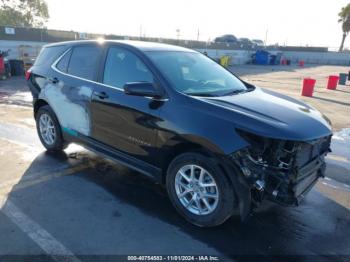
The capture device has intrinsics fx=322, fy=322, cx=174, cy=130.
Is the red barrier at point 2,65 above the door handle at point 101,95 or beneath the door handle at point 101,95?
beneath

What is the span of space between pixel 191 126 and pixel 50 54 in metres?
3.21

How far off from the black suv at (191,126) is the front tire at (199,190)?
1 centimetres

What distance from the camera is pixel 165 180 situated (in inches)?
144

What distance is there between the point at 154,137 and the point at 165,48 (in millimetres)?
1366

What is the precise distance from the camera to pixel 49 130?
5270 millimetres

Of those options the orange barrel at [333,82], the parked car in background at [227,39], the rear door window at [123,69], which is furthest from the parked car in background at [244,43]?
the rear door window at [123,69]

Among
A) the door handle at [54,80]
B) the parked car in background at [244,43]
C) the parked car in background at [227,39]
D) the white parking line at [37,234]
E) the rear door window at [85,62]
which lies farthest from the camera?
the parked car in background at [227,39]

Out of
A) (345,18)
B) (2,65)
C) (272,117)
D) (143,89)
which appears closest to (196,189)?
(272,117)

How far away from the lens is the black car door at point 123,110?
3.62 m

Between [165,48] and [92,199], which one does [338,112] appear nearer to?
[165,48]

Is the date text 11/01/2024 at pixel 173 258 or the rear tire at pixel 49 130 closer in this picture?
the date text 11/01/2024 at pixel 173 258

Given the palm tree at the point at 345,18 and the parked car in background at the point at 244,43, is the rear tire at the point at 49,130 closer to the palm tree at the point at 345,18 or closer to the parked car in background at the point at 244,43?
the parked car in background at the point at 244,43

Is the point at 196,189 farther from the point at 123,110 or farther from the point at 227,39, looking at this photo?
the point at 227,39

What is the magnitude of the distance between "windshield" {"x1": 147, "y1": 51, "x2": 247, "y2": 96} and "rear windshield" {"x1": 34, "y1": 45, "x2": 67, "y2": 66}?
1924 mm
